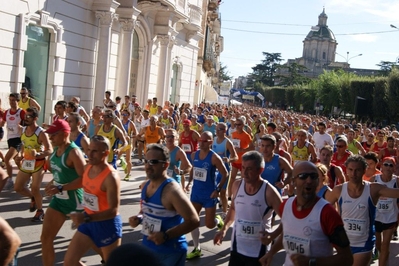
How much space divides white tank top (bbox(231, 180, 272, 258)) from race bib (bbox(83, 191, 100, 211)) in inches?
50.7

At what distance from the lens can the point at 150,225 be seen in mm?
4414

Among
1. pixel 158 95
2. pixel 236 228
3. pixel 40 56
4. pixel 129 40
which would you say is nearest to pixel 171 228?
pixel 236 228

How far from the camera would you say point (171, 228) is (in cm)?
431

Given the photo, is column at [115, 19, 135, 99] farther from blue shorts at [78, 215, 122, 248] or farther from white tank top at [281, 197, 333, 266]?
white tank top at [281, 197, 333, 266]

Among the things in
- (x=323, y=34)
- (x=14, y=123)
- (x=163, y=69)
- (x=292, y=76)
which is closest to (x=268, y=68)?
(x=292, y=76)

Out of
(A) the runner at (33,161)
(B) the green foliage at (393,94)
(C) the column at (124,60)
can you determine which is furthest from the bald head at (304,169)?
(B) the green foliage at (393,94)

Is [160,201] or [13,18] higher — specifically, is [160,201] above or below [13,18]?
below

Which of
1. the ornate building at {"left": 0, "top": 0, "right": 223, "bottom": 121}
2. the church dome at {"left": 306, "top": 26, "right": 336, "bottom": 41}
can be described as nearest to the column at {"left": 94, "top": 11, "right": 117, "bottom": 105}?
the ornate building at {"left": 0, "top": 0, "right": 223, "bottom": 121}

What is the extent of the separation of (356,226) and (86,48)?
16.3 metres

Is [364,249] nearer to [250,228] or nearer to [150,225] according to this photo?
[250,228]

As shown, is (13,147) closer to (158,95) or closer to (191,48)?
(158,95)

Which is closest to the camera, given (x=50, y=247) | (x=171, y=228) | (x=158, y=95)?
(x=171, y=228)

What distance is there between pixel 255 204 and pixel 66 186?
2007 mm

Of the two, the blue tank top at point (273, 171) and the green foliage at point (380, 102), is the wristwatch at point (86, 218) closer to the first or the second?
the blue tank top at point (273, 171)
